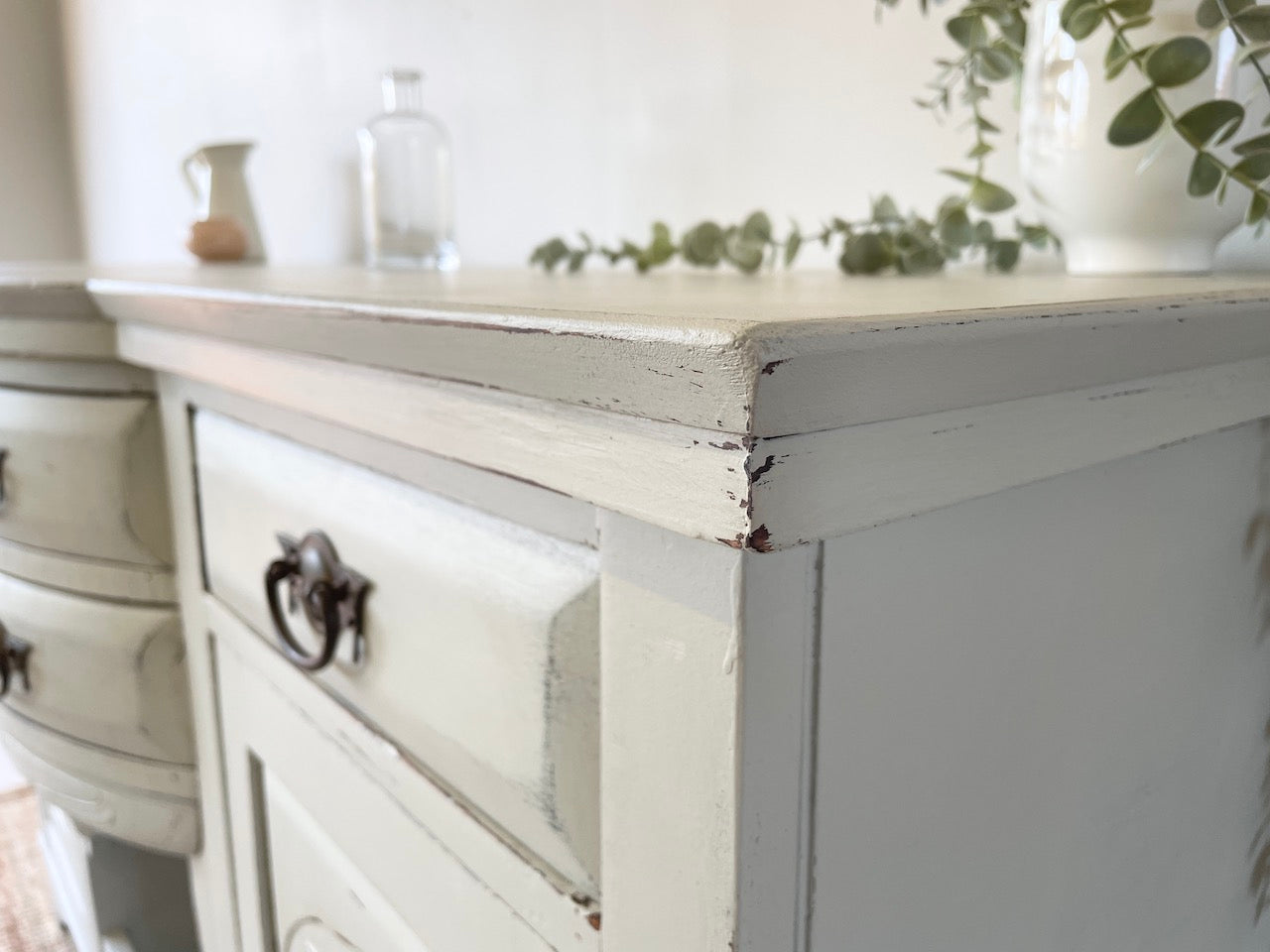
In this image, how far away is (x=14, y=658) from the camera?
34.2 inches

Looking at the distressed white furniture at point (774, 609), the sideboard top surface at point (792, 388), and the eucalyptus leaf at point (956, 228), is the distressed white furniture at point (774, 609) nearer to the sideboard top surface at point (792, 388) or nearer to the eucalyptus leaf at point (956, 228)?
the sideboard top surface at point (792, 388)

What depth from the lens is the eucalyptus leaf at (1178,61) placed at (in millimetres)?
422

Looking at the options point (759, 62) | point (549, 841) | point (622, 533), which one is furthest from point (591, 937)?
point (759, 62)

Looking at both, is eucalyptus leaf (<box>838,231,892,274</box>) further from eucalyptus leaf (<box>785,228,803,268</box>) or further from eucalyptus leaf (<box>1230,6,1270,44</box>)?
eucalyptus leaf (<box>1230,6,1270,44</box>)

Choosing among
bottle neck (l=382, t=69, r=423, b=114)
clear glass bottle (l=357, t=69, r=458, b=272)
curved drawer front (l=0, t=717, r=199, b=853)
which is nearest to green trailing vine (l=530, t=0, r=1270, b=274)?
clear glass bottle (l=357, t=69, r=458, b=272)

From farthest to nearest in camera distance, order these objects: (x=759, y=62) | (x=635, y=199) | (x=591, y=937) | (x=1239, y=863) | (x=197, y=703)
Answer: (x=635, y=199), (x=759, y=62), (x=197, y=703), (x=1239, y=863), (x=591, y=937)

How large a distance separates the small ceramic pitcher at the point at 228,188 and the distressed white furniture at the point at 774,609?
0.81 metres

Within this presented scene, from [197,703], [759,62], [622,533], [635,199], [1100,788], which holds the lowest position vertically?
[197,703]

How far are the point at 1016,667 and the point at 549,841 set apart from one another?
0.18m

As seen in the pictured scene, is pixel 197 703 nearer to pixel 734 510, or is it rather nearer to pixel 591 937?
pixel 591 937

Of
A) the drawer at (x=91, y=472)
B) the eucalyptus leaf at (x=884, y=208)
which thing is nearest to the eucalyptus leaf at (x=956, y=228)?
the eucalyptus leaf at (x=884, y=208)

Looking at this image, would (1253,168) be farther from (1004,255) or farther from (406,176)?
(406,176)

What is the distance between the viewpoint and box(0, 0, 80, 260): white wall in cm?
240

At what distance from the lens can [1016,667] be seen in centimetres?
34
